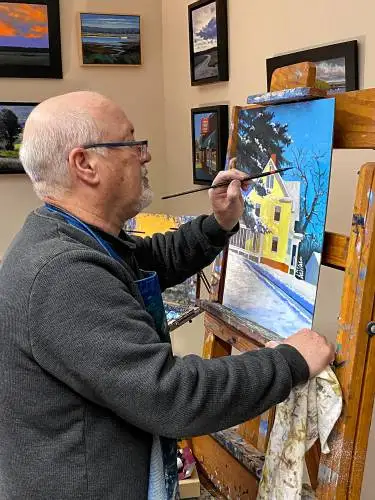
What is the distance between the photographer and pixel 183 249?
1485 mm

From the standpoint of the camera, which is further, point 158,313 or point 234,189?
point 234,189

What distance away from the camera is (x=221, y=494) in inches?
58.2

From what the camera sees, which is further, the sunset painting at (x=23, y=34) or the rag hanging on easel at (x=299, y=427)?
the sunset painting at (x=23, y=34)

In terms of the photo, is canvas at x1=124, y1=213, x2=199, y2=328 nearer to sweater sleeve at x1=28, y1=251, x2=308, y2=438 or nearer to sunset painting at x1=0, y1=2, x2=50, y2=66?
sweater sleeve at x1=28, y1=251, x2=308, y2=438

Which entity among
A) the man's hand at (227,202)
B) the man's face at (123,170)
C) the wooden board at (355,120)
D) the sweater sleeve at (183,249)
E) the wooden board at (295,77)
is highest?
the wooden board at (295,77)

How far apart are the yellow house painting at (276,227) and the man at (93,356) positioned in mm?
235

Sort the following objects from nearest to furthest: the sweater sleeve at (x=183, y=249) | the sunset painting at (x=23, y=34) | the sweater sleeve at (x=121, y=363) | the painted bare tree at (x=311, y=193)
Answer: the sweater sleeve at (x=121, y=363), the painted bare tree at (x=311, y=193), the sweater sleeve at (x=183, y=249), the sunset painting at (x=23, y=34)

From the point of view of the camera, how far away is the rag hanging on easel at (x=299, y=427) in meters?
1.08

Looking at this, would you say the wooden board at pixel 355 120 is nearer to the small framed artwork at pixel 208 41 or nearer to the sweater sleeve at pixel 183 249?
the sweater sleeve at pixel 183 249

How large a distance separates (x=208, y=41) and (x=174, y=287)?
1003 mm

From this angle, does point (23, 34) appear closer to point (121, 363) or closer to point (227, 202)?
point (227, 202)

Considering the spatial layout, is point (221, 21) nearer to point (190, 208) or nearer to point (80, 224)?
point (190, 208)

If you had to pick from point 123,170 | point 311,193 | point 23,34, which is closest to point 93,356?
point 123,170

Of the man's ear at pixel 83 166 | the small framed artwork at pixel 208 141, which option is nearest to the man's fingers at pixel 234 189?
the man's ear at pixel 83 166
